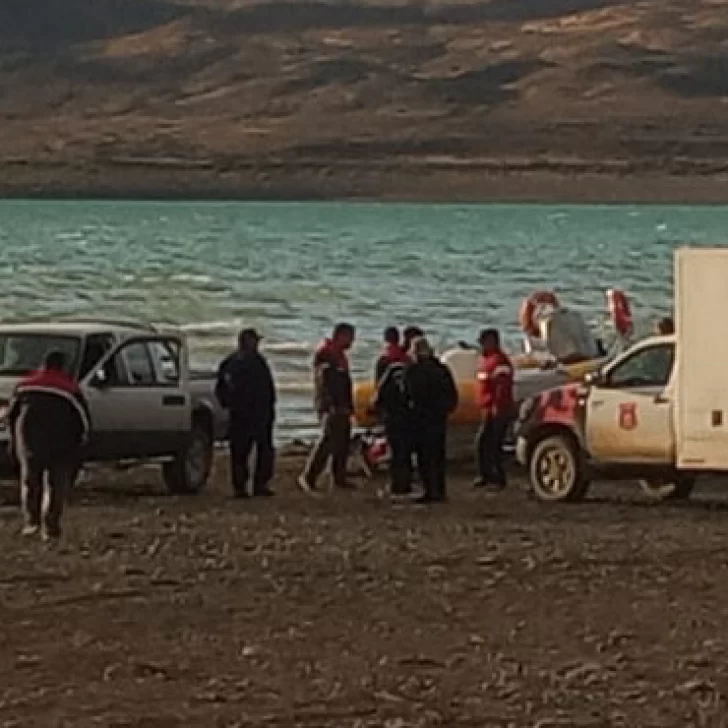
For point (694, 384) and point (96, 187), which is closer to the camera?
point (694, 384)

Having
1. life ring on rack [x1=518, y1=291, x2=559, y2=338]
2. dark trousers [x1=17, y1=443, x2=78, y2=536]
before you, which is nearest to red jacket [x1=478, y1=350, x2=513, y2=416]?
dark trousers [x1=17, y1=443, x2=78, y2=536]

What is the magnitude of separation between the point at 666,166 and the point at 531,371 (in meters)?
115

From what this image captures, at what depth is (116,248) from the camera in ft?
301

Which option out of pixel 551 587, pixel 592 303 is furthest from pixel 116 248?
pixel 551 587

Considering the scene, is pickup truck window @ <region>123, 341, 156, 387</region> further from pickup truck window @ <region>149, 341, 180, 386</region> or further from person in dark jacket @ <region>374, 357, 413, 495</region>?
person in dark jacket @ <region>374, 357, 413, 495</region>

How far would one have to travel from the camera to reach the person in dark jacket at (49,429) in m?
18.2

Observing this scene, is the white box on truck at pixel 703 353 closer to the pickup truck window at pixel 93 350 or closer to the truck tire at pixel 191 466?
the truck tire at pixel 191 466

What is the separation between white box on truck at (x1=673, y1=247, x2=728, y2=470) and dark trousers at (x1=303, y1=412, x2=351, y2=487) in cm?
372

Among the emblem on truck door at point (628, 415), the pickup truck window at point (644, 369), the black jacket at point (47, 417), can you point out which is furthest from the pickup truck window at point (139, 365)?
the black jacket at point (47, 417)

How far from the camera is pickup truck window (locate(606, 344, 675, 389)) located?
22875 millimetres

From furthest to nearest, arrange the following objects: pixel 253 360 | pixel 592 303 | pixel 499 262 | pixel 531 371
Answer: pixel 499 262
pixel 592 303
pixel 531 371
pixel 253 360

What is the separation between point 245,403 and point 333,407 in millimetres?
1347

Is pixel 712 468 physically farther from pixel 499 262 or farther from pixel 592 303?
pixel 499 262

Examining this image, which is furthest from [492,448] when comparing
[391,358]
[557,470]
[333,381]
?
[557,470]
